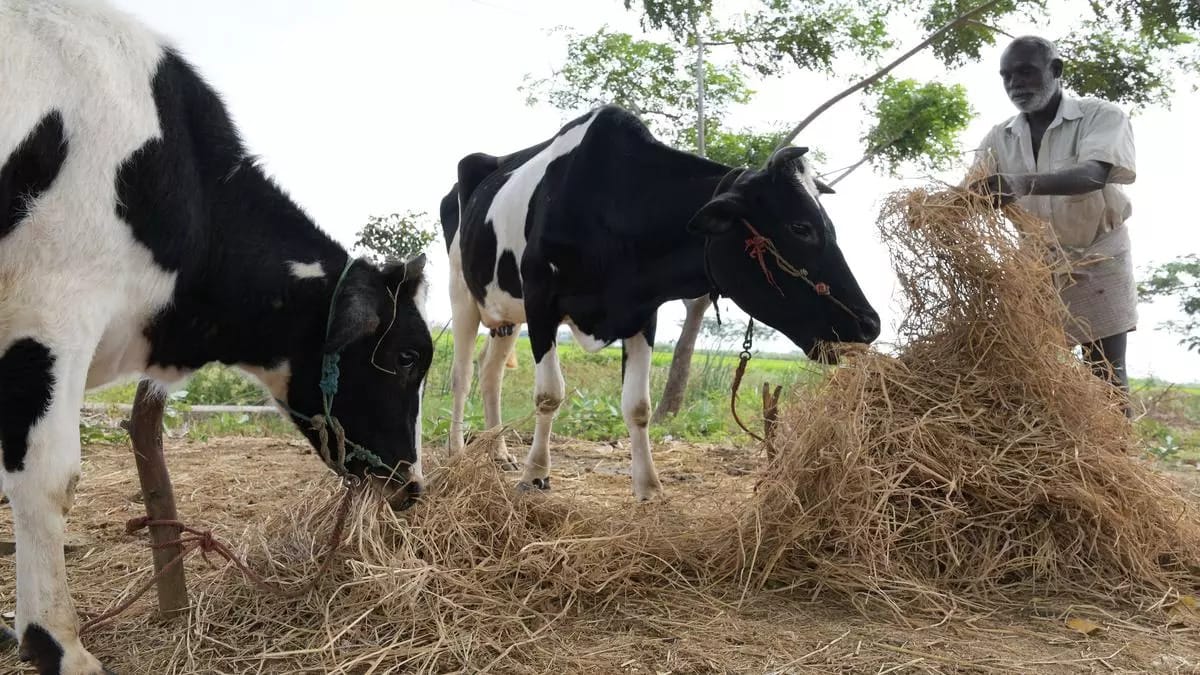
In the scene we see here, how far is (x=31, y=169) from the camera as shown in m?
2.39

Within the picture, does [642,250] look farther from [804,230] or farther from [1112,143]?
[1112,143]

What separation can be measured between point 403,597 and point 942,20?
1102 centimetres

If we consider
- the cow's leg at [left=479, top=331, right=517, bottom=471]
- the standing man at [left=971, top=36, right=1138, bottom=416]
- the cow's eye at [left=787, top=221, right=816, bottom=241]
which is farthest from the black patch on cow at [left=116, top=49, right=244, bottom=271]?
the cow's leg at [left=479, top=331, right=517, bottom=471]

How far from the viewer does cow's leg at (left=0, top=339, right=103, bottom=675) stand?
7.48 feet

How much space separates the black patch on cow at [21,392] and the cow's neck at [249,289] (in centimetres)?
52

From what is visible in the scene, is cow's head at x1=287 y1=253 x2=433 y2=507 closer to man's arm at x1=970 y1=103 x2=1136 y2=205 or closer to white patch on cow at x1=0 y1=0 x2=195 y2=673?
white patch on cow at x1=0 y1=0 x2=195 y2=673

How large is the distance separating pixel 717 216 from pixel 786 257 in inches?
15.4

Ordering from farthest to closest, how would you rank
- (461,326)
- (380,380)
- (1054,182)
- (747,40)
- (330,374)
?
(747,40), (461,326), (1054,182), (380,380), (330,374)

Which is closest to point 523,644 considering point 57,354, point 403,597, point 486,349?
point 403,597

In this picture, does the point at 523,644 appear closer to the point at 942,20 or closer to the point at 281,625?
the point at 281,625

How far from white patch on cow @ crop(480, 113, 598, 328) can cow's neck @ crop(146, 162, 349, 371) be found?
7.29 feet

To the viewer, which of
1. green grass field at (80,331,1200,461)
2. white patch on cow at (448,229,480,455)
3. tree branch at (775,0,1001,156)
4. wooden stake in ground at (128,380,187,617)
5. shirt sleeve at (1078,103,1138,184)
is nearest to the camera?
wooden stake in ground at (128,380,187,617)

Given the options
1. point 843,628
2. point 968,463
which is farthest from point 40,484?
point 968,463

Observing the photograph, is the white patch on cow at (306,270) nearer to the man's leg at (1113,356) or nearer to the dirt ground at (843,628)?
the dirt ground at (843,628)
